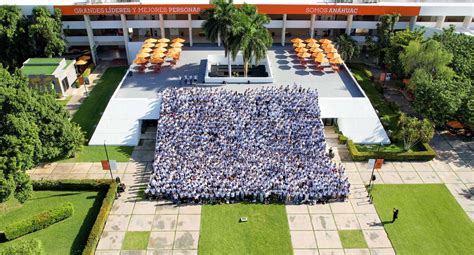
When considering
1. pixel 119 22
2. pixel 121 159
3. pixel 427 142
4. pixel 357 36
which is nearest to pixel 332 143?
pixel 427 142

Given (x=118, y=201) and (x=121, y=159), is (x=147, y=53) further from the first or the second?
(x=118, y=201)

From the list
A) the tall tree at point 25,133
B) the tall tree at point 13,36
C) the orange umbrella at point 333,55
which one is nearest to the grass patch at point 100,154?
the tall tree at point 25,133

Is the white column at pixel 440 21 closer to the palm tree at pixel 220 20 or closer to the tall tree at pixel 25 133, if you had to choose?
the palm tree at pixel 220 20

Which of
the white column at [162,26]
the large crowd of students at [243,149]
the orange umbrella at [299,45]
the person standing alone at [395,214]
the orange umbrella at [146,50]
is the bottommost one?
the person standing alone at [395,214]

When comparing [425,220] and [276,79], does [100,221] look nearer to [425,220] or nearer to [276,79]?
[425,220]

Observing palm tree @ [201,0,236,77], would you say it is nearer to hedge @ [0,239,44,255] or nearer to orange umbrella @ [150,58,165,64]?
orange umbrella @ [150,58,165,64]

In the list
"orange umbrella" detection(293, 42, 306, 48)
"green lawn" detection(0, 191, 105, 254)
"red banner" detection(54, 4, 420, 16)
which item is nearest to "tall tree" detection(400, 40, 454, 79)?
"red banner" detection(54, 4, 420, 16)
